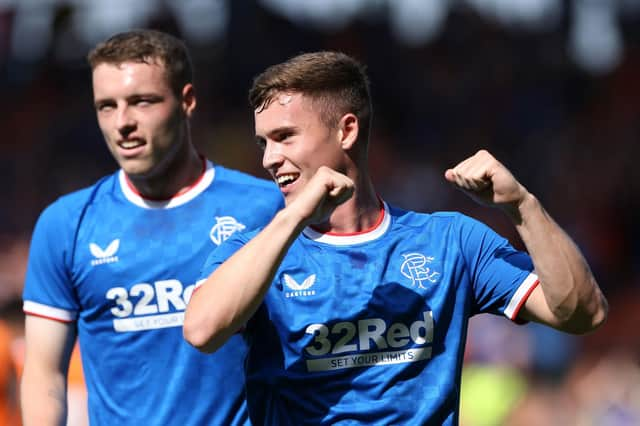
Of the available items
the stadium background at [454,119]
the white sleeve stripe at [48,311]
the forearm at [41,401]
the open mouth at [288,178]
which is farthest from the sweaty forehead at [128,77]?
the stadium background at [454,119]

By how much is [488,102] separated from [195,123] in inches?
138

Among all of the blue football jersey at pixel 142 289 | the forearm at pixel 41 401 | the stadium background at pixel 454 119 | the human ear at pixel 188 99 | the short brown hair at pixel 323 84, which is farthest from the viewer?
the stadium background at pixel 454 119

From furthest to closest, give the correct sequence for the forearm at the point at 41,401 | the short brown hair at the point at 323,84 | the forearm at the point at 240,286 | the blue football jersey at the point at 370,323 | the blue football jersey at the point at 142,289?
the forearm at the point at 41,401
the blue football jersey at the point at 142,289
the short brown hair at the point at 323,84
the blue football jersey at the point at 370,323
the forearm at the point at 240,286

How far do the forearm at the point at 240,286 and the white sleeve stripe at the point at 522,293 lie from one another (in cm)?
76

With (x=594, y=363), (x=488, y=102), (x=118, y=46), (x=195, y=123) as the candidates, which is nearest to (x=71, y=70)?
(x=195, y=123)

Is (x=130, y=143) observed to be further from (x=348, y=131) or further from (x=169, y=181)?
(x=348, y=131)

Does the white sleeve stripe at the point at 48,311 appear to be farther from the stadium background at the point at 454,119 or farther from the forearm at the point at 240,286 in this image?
the stadium background at the point at 454,119

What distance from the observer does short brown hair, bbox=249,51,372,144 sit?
3.77 metres

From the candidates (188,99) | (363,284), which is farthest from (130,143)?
(363,284)

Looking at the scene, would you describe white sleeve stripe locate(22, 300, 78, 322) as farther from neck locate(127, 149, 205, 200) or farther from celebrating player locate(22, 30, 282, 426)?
neck locate(127, 149, 205, 200)

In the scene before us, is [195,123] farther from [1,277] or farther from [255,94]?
[255,94]

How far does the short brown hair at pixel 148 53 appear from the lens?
4.82m

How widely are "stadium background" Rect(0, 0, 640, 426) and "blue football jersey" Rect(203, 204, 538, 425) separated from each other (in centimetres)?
496

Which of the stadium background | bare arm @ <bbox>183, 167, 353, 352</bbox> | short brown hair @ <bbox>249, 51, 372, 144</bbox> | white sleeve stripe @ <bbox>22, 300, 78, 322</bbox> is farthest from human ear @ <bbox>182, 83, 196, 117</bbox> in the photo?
the stadium background
